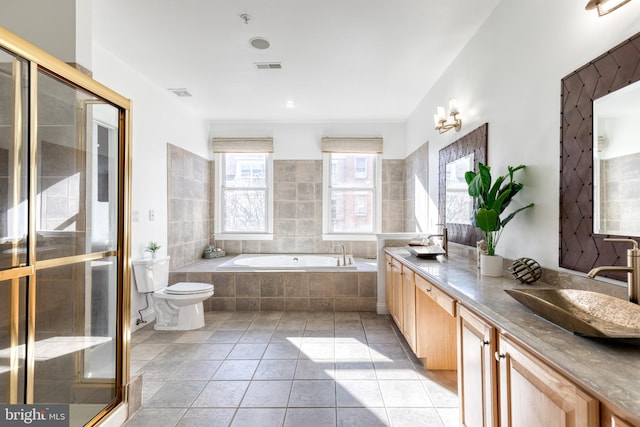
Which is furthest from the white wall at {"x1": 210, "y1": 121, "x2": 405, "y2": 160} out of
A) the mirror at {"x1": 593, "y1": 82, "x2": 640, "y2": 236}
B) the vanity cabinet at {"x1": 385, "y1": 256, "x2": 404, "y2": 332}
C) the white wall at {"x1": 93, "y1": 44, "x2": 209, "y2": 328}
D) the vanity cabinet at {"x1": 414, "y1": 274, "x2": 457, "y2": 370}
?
the mirror at {"x1": 593, "y1": 82, "x2": 640, "y2": 236}

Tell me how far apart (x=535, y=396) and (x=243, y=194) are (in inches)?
181

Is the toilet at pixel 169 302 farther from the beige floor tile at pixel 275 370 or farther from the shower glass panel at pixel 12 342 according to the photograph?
the shower glass panel at pixel 12 342

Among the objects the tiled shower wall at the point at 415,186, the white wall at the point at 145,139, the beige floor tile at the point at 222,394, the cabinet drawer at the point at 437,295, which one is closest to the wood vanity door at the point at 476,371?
the cabinet drawer at the point at 437,295

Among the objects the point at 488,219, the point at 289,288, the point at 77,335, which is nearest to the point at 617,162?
the point at 488,219

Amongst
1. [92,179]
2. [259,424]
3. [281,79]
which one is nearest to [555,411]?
[259,424]

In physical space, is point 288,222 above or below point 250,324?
above

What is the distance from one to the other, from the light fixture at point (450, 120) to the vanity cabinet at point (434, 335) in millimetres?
1436

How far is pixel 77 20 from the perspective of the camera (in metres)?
1.83

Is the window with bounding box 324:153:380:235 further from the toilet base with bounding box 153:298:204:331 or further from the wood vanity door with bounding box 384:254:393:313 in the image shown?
the toilet base with bounding box 153:298:204:331

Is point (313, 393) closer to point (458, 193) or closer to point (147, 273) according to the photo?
point (458, 193)

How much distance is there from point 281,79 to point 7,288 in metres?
2.88

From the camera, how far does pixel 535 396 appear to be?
0.96m

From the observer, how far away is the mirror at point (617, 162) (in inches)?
46.4

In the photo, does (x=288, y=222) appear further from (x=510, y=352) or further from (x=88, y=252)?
(x=510, y=352)
